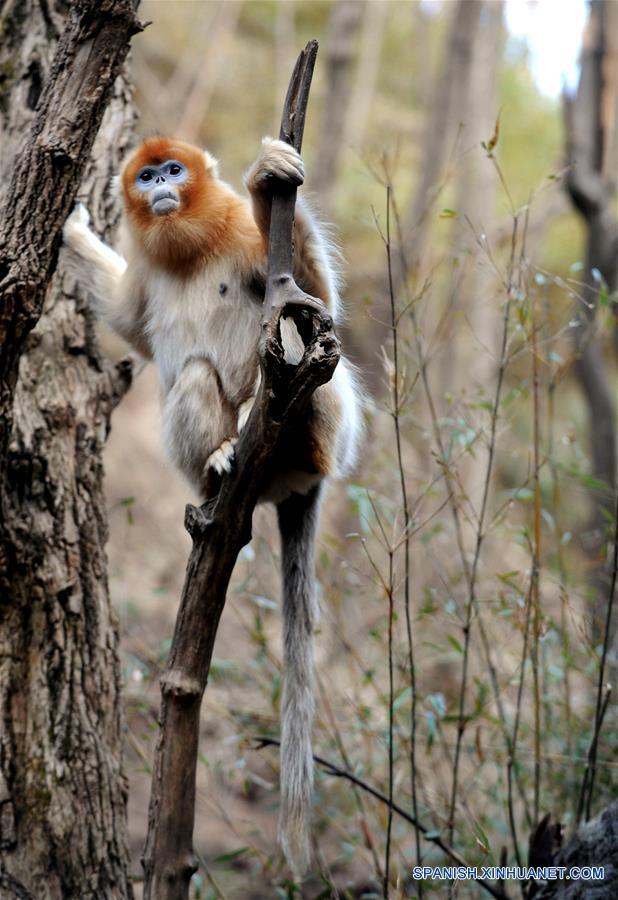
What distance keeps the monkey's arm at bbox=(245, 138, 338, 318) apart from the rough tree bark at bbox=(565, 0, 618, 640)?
139 inches

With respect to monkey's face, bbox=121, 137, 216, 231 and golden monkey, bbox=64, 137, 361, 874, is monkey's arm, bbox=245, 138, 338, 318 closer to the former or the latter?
golden monkey, bbox=64, 137, 361, 874

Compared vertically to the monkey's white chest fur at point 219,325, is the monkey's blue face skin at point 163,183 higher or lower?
higher

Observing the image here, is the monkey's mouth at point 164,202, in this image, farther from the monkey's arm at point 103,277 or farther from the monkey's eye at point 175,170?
the monkey's arm at point 103,277

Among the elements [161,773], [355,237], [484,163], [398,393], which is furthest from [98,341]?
[355,237]

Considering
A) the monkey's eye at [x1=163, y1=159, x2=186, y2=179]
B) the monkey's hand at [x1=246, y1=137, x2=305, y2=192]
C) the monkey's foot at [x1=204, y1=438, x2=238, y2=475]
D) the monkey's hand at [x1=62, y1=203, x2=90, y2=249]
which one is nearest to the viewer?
the monkey's hand at [x1=246, y1=137, x2=305, y2=192]

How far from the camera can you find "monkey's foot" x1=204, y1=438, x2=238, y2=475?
3424 mm

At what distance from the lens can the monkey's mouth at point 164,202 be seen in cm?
363

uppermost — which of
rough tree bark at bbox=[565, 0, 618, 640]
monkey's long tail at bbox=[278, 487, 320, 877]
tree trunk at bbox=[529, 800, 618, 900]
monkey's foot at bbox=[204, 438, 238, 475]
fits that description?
rough tree bark at bbox=[565, 0, 618, 640]

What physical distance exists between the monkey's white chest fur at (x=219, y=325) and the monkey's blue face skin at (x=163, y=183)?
273mm

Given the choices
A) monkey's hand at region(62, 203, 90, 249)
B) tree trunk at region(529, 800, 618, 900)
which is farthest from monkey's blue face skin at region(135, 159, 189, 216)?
tree trunk at region(529, 800, 618, 900)

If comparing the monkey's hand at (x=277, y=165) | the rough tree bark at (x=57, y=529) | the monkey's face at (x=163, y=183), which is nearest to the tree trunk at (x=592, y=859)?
the rough tree bark at (x=57, y=529)

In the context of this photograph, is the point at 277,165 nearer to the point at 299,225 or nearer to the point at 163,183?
the point at 299,225

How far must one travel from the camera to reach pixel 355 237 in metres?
14.4

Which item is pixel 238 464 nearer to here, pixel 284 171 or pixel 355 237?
pixel 284 171
